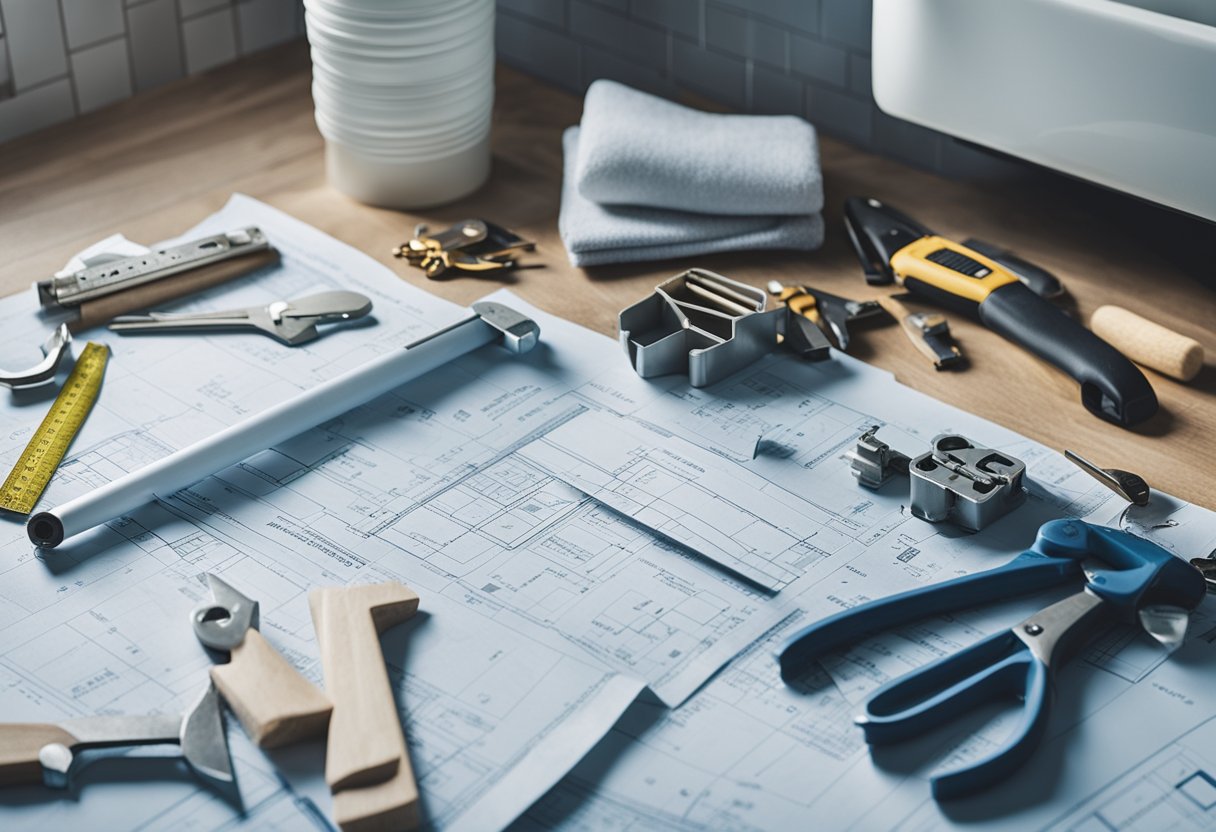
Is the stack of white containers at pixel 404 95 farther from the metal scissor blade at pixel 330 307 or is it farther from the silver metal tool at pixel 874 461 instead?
the silver metal tool at pixel 874 461

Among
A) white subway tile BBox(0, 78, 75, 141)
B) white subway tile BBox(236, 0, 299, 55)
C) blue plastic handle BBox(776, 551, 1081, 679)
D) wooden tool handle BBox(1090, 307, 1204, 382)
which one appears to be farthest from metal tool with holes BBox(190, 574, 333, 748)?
white subway tile BBox(236, 0, 299, 55)

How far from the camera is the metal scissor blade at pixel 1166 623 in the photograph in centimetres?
66

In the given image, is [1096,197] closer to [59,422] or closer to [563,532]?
[563,532]

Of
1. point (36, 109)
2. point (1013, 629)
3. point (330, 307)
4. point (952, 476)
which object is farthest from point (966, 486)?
point (36, 109)

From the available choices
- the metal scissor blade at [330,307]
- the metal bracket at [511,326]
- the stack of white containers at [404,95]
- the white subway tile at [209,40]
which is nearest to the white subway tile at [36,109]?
the white subway tile at [209,40]

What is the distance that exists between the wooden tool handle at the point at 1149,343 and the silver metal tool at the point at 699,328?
0.21 metres

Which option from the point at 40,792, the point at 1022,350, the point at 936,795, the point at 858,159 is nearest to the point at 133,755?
the point at 40,792

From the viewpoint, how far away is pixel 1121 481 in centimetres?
76

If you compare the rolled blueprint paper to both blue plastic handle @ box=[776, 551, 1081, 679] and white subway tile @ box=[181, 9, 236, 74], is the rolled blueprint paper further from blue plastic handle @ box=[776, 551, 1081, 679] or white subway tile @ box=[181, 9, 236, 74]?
white subway tile @ box=[181, 9, 236, 74]

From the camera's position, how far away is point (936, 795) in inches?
23.5

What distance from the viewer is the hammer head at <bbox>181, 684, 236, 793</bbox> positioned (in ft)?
1.99

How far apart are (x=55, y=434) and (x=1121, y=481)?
622 millimetres

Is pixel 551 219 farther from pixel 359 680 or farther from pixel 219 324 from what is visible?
pixel 359 680

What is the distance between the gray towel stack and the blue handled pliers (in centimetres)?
38
